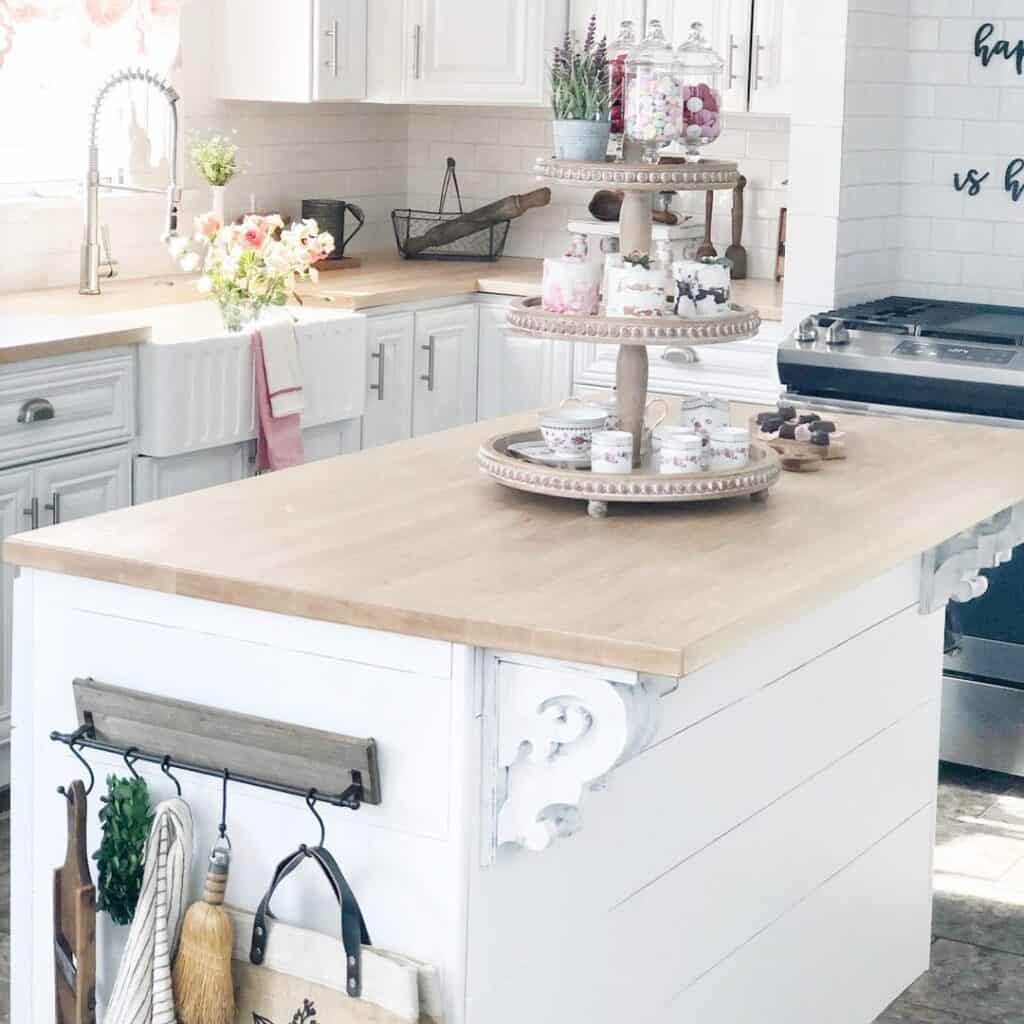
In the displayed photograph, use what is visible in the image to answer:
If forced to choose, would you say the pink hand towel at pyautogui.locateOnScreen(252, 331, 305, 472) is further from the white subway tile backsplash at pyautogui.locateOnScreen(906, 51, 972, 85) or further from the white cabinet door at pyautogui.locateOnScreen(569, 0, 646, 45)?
the white subway tile backsplash at pyautogui.locateOnScreen(906, 51, 972, 85)

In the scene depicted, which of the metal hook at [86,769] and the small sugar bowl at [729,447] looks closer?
the metal hook at [86,769]

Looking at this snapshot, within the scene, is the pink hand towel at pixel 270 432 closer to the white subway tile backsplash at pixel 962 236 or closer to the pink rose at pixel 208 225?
the pink rose at pixel 208 225

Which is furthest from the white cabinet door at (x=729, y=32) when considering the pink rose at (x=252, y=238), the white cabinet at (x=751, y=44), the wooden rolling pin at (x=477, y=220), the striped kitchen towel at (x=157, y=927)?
the striped kitchen towel at (x=157, y=927)

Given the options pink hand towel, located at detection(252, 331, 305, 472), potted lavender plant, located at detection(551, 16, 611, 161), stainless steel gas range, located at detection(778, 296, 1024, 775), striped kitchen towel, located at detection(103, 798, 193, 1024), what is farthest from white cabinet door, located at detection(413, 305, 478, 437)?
striped kitchen towel, located at detection(103, 798, 193, 1024)

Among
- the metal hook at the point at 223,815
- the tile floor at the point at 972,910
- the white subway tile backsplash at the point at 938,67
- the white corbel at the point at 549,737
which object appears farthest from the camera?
the white subway tile backsplash at the point at 938,67

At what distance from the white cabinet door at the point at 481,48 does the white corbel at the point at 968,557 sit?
9.62 feet

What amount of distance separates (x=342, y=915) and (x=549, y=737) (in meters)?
0.35

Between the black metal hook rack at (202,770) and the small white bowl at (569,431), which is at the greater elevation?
the small white bowl at (569,431)

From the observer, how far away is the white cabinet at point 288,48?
18.3ft

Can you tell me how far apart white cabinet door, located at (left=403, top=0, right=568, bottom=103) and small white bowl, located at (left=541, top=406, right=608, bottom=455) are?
3173 mm

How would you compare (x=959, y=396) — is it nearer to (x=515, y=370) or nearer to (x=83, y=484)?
(x=515, y=370)

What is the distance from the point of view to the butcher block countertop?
2047mm

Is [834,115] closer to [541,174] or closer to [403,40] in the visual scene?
[403,40]

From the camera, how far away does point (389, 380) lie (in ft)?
17.4
